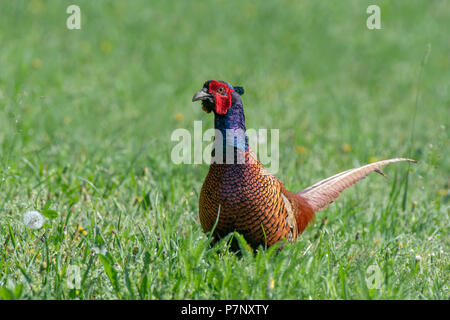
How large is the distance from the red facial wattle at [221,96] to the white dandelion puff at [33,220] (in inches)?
44.3

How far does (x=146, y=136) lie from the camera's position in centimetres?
523

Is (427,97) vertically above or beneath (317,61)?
beneath

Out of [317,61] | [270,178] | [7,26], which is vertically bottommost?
[270,178]

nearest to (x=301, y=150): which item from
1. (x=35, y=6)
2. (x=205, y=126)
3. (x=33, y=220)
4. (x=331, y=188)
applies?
(x=205, y=126)

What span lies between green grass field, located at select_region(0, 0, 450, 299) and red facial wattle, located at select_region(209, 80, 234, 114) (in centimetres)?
57

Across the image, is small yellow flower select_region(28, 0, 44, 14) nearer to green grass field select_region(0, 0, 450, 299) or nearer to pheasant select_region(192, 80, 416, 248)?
green grass field select_region(0, 0, 450, 299)

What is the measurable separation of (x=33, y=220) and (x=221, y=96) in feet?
3.99

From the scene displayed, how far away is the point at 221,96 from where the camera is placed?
9.41ft

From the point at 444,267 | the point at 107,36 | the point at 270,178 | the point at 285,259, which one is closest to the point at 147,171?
the point at 270,178

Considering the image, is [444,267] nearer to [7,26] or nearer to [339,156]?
[339,156]

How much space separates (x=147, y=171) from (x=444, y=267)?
2.09 metres

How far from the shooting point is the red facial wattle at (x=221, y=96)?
2.86 metres

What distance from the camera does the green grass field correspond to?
2.68 m

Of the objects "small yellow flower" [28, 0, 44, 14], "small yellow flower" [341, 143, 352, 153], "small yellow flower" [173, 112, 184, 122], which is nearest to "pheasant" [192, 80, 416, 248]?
"small yellow flower" [341, 143, 352, 153]
